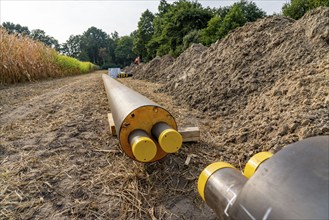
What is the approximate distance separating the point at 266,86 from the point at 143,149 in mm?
2493

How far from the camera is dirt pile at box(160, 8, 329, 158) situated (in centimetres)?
240

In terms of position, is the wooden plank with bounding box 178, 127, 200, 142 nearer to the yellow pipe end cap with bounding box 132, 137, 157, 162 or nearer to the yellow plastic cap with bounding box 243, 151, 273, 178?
the yellow pipe end cap with bounding box 132, 137, 157, 162

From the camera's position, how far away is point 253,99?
354cm

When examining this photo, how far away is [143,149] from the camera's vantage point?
178cm

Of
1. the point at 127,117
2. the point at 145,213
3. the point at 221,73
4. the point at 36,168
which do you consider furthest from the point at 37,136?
the point at 221,73

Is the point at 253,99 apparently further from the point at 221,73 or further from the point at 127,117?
the point at 127,117

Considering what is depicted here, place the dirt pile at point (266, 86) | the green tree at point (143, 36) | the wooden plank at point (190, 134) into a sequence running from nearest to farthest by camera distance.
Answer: the dirt pile at point (266, 86) → the wooden plank at point (190, 134) → the green tree at point (143, 36)

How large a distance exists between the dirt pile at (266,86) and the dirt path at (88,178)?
0.49m

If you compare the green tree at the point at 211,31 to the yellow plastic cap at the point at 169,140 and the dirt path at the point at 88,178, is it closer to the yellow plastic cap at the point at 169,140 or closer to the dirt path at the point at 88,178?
the dirt path at the point at 88,178

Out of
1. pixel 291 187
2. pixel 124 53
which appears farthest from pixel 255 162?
pixel 124 53

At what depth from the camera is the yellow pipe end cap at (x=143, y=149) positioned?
5.79 ft

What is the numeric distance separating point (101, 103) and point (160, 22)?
1173 inches

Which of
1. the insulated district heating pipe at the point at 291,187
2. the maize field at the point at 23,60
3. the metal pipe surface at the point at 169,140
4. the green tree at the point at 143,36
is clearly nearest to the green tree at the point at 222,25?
the maize field at the point at 23,60

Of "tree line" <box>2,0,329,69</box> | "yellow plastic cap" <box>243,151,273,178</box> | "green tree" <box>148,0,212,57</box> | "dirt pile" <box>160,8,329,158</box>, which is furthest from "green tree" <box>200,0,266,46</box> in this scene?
"yellow plastic cap" <box>243,151,273,178</box>
